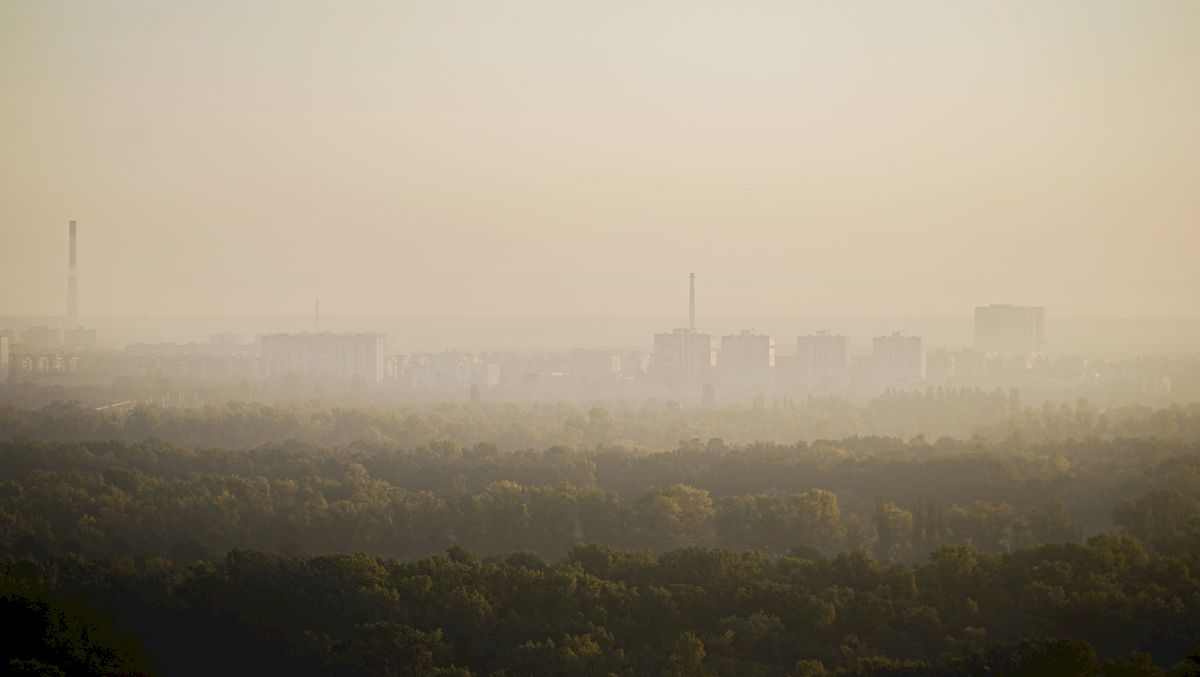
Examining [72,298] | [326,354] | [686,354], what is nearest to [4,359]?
→ [72,298]

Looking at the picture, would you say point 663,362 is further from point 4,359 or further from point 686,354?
point 4,359

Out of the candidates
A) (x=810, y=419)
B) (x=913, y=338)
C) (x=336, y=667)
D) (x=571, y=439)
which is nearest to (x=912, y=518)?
(x=336, y=667)

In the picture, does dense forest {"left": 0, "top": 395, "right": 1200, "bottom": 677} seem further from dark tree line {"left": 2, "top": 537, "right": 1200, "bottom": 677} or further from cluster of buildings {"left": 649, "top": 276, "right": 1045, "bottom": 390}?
cluster of buildings {"left": 649, "top": 276, "right": 1045, "bottom": 390}

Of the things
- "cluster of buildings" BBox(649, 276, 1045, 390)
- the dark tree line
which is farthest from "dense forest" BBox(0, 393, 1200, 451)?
"cluster of buildings" BBox(649, 276, 1045, 390)

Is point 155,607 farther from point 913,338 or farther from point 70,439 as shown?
point 913,338

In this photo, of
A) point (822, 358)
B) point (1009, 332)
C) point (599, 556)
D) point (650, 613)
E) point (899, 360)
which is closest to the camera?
point (650, 613)

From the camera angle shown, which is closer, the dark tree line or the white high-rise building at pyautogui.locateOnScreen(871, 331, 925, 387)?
the dark tree line
